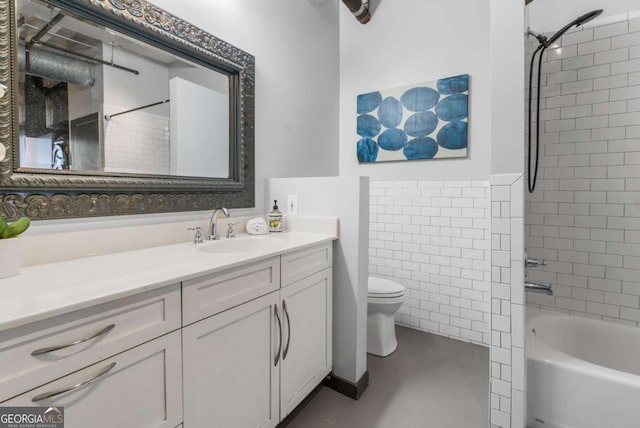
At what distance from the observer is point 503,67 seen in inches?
57.5

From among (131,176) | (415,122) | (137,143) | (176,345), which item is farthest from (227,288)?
(415,122)

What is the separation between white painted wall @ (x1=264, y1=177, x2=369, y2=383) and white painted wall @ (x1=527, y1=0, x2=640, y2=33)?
5.54 feet

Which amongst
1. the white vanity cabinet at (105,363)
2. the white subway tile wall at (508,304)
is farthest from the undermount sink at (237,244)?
the white subway tile wall at (508,304)

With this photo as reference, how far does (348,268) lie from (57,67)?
1.62 meters

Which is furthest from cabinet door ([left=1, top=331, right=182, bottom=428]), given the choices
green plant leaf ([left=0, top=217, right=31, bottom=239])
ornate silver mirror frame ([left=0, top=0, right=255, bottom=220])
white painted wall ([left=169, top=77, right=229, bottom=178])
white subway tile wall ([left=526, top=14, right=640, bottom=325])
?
white subway tile wall ([left=526, top=14, right=640, bottom=325])

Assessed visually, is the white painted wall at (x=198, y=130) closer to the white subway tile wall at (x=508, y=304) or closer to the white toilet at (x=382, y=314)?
the white toilet at (x=382, y=314)

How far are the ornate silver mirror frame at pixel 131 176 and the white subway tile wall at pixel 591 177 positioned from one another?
78.4 inches

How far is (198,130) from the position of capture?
1767mm

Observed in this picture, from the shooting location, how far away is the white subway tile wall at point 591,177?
1.91 meters

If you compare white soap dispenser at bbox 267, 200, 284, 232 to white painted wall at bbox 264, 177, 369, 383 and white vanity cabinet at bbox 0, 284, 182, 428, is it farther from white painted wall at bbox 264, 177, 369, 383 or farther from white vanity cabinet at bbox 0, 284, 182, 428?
white vanity cabinet at bbox 0, 284, 182, 428

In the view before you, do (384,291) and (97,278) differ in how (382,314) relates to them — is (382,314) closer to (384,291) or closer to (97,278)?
(384,291)

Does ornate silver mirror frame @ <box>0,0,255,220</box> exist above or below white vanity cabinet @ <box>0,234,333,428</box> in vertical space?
above

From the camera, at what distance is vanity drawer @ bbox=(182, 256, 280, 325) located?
3.41ft

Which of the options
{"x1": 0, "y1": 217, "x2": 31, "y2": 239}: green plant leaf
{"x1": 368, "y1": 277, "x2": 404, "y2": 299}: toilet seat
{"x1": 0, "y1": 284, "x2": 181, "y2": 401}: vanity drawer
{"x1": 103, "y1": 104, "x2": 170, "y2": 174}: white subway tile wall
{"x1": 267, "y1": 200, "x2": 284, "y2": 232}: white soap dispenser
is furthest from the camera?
{"x1": 368, "y1": 277, "x2": 404, "y2": 299}: toilet seat
